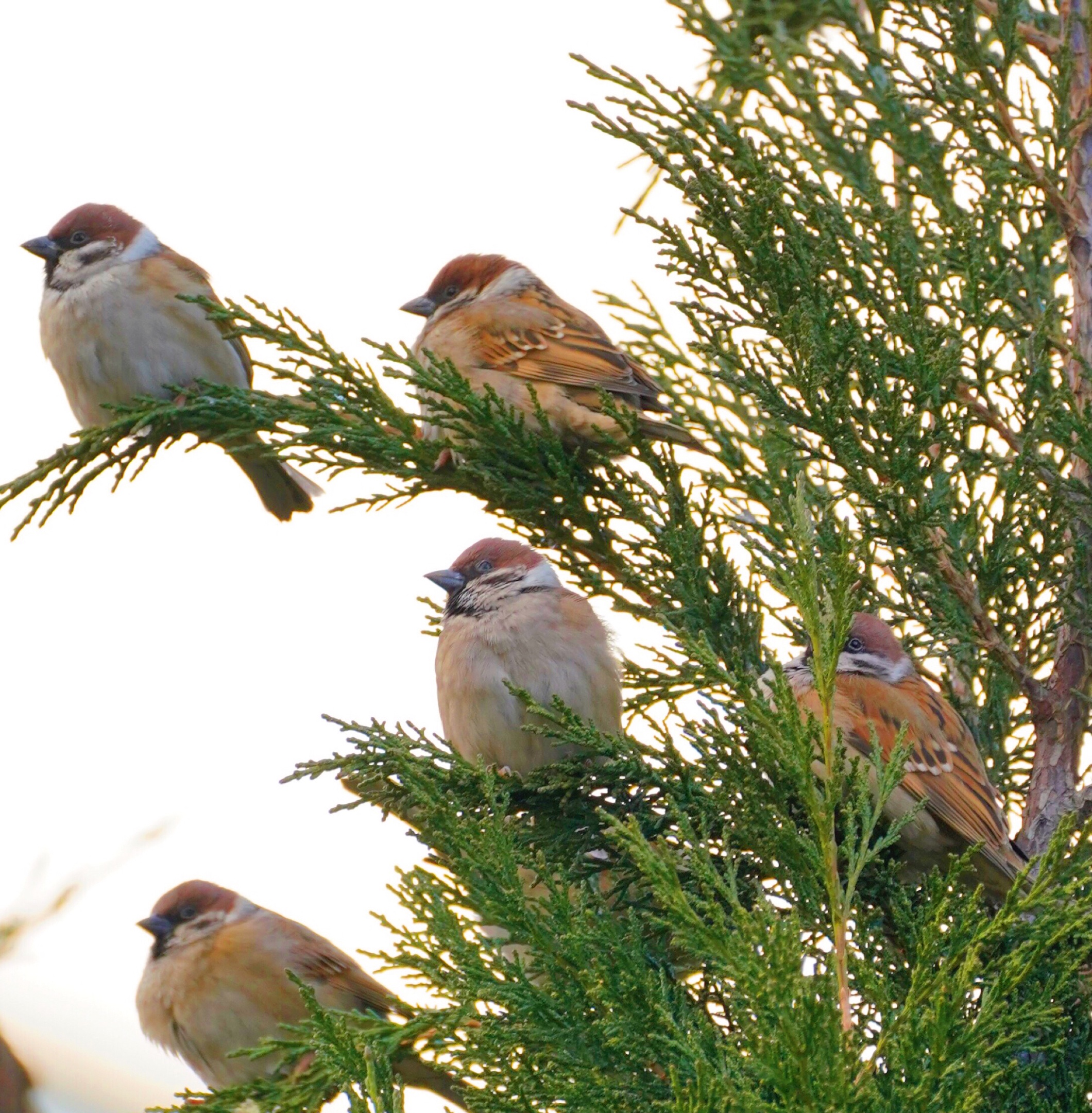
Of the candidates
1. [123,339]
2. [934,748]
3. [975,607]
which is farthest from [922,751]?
[123,339]

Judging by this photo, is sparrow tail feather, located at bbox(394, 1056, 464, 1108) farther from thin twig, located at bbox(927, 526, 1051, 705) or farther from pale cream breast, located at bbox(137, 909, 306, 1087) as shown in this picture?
thin twig, located at bbox(927, 526, 1051, 705)

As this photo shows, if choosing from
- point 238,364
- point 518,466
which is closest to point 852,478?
point 518,466

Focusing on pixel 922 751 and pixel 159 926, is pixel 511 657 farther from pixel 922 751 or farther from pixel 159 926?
pixel 159 926

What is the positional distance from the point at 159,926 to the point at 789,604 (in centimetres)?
205

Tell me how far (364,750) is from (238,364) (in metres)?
1.84

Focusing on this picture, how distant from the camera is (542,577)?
3.05m

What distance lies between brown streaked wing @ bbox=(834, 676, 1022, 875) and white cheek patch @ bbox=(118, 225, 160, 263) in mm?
2083

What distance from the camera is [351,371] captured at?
2.58m

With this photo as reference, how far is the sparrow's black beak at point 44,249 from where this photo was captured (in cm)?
368

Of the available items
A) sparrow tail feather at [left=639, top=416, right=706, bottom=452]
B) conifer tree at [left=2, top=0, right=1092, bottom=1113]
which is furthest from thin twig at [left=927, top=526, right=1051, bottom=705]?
sparrow tail feather at [left=639, top=416, right=706, bottom=452]

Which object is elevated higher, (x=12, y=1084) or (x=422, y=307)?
(x=422, y=307)

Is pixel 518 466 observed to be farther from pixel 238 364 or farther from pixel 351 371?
pixel 238 364

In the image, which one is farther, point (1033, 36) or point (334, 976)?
point (334, 976)

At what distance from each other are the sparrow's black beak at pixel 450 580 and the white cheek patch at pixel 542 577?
0.13 m
